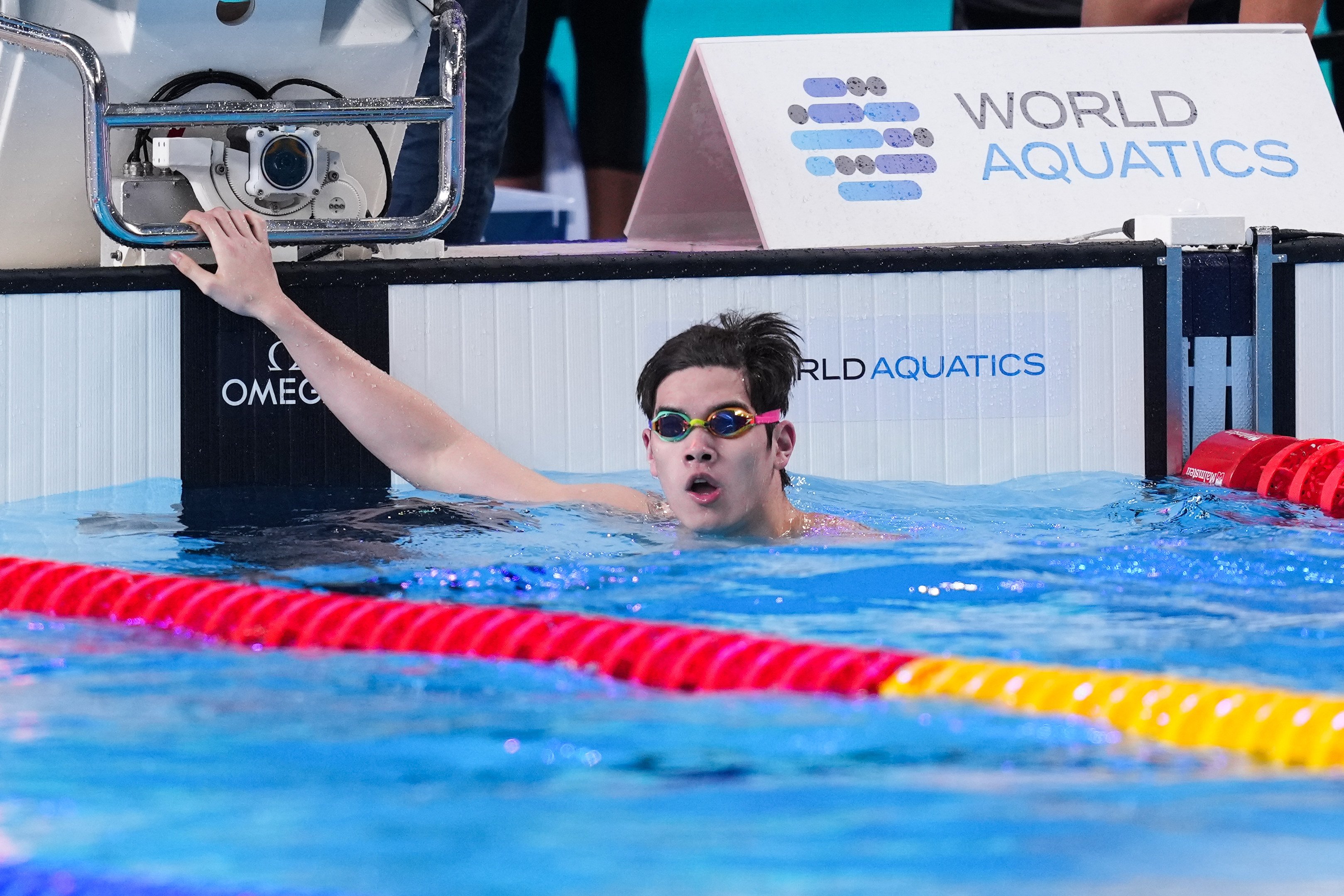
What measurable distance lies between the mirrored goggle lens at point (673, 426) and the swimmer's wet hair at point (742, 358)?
0.44 ft

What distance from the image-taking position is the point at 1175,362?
3.86m

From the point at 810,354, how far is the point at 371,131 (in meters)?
1.16

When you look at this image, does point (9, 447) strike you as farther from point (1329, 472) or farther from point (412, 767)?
point (1329, 472)

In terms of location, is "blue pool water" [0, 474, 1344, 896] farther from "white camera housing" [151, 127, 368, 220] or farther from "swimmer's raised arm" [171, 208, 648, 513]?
"white camera housing" [151, 127, 368, 220]

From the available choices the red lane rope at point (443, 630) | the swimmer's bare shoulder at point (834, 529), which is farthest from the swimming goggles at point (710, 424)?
the red lane rope at point (443, 630)

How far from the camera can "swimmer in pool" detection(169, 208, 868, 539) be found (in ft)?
9.80

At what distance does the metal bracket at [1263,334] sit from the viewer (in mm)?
3867

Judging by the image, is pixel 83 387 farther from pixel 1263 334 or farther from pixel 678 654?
pixel 1263 334

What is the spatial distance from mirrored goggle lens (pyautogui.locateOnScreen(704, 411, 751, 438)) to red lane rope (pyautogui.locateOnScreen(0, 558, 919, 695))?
20.9 inches

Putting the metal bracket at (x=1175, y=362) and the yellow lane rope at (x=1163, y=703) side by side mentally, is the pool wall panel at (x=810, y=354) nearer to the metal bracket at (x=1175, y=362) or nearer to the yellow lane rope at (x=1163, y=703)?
the metal bracket at (x=1175, y=362)

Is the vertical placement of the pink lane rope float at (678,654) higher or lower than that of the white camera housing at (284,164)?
lower

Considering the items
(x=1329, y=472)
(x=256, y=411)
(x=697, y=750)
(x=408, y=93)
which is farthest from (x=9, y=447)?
(x=1329, y=472)

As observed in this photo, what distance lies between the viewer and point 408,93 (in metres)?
3.96

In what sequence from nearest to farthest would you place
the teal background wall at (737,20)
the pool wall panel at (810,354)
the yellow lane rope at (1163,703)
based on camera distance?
the yellow lane rope at (1163,703) < the pool wall panel at (810,354) < the teal background wall at (737,20)
